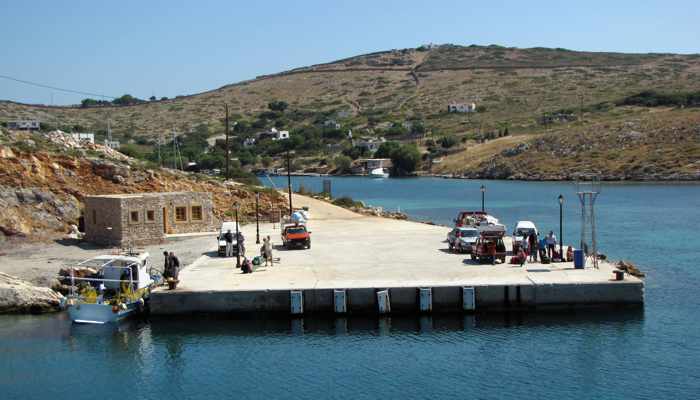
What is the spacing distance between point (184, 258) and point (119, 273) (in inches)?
257

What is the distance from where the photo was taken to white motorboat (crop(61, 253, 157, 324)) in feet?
107

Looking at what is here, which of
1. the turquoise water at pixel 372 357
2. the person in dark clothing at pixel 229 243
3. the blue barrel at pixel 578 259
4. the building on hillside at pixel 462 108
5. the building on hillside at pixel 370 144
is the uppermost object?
the building on hillside at pixel 462 108

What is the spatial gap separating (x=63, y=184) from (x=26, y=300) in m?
18.9

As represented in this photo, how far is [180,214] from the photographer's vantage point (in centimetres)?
4919

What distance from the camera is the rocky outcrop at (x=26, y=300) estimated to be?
3438 centimetres

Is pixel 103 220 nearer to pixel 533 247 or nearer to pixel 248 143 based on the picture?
pixel 533 247

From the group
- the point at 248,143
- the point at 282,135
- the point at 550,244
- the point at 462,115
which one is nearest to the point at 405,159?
the point at 462,115

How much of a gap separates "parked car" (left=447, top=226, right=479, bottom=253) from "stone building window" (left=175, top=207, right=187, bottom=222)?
1655cm

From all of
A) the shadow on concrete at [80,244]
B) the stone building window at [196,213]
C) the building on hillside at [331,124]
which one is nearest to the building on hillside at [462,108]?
the building on hillside at [331,124]

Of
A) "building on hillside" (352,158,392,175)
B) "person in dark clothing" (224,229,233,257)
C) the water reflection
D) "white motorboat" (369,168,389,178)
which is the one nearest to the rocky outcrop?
the water reflection

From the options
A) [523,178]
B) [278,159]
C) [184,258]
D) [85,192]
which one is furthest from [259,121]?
[184,258]

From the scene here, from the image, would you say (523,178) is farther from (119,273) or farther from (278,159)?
(119,273)

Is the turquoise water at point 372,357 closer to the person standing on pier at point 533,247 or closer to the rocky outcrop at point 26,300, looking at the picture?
the rocky outcrop at point 26,300

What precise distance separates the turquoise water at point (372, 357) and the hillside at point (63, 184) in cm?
1547
